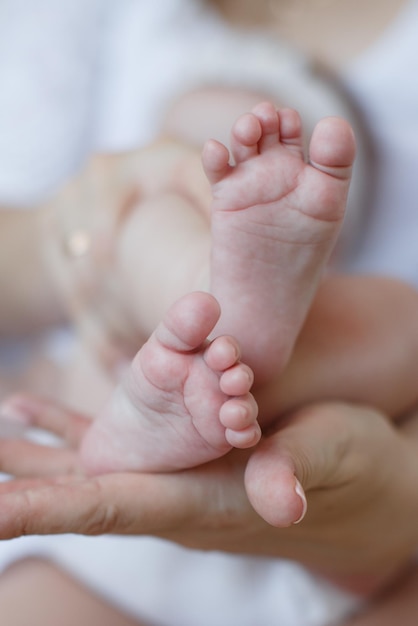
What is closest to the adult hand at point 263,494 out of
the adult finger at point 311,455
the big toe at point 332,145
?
the adult finger at point 311,455

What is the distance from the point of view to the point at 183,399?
1.08ft

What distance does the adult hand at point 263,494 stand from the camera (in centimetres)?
34

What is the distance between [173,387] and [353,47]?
63 centimetres

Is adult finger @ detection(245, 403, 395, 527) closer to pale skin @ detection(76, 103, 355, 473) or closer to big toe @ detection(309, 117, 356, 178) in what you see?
pale skin @ detection(76, 103, 355, 473)

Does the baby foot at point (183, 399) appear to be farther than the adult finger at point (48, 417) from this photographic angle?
No

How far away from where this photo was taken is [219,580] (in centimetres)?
55

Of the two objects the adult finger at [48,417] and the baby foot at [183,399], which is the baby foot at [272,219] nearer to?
the baby foot at [183,399]

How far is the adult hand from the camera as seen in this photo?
13.3 inches

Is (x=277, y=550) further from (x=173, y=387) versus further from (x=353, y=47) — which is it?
(x=353, y=47)

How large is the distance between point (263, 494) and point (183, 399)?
6cm

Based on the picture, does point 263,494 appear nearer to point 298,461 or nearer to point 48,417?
point 298,461

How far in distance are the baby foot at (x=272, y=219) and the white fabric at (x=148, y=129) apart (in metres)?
0.25

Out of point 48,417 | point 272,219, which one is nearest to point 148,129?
point 48,417

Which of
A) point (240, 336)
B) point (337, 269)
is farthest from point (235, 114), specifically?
point (240, 336)
